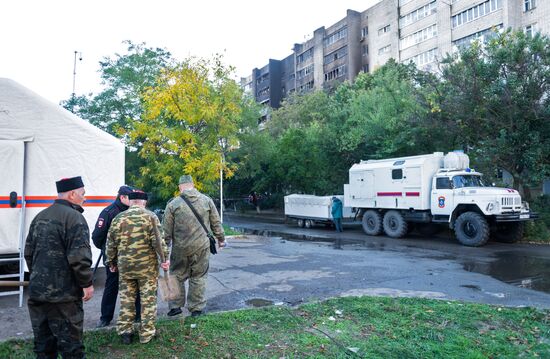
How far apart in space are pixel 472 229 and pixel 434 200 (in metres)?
1.81

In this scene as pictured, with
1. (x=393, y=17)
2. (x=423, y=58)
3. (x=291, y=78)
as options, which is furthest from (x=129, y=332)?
(x=291, y=78)

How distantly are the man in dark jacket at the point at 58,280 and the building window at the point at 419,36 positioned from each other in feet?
138

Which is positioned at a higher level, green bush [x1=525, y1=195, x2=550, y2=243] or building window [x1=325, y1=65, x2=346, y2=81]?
building window [x1=325, y1=65, x2=346, y2=81]

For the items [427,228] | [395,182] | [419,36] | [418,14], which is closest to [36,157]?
[395,182]

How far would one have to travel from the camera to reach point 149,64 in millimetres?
25297

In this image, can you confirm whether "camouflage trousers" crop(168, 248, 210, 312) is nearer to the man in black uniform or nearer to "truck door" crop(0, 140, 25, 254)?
the man in black uniform

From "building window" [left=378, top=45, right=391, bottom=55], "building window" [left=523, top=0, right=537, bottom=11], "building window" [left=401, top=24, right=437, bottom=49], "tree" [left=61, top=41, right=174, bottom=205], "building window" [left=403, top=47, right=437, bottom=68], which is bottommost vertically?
"tree" [left=61, top=41, right=174, bottom=205]

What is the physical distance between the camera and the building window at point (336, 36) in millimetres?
53312

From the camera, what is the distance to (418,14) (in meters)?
41.7

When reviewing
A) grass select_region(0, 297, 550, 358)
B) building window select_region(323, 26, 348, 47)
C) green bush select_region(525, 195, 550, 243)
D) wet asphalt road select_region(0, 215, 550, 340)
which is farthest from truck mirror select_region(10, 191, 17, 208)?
building window select_region(323, 26, 348, 47)

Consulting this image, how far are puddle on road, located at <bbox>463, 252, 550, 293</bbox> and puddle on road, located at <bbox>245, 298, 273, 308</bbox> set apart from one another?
15.8 ft

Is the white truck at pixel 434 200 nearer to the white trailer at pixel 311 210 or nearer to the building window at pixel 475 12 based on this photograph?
the white trailer at pixel 311 210

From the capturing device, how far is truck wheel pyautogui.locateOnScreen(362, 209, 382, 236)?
17.2m

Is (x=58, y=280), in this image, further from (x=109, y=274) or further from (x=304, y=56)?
(x=304, y=56)
